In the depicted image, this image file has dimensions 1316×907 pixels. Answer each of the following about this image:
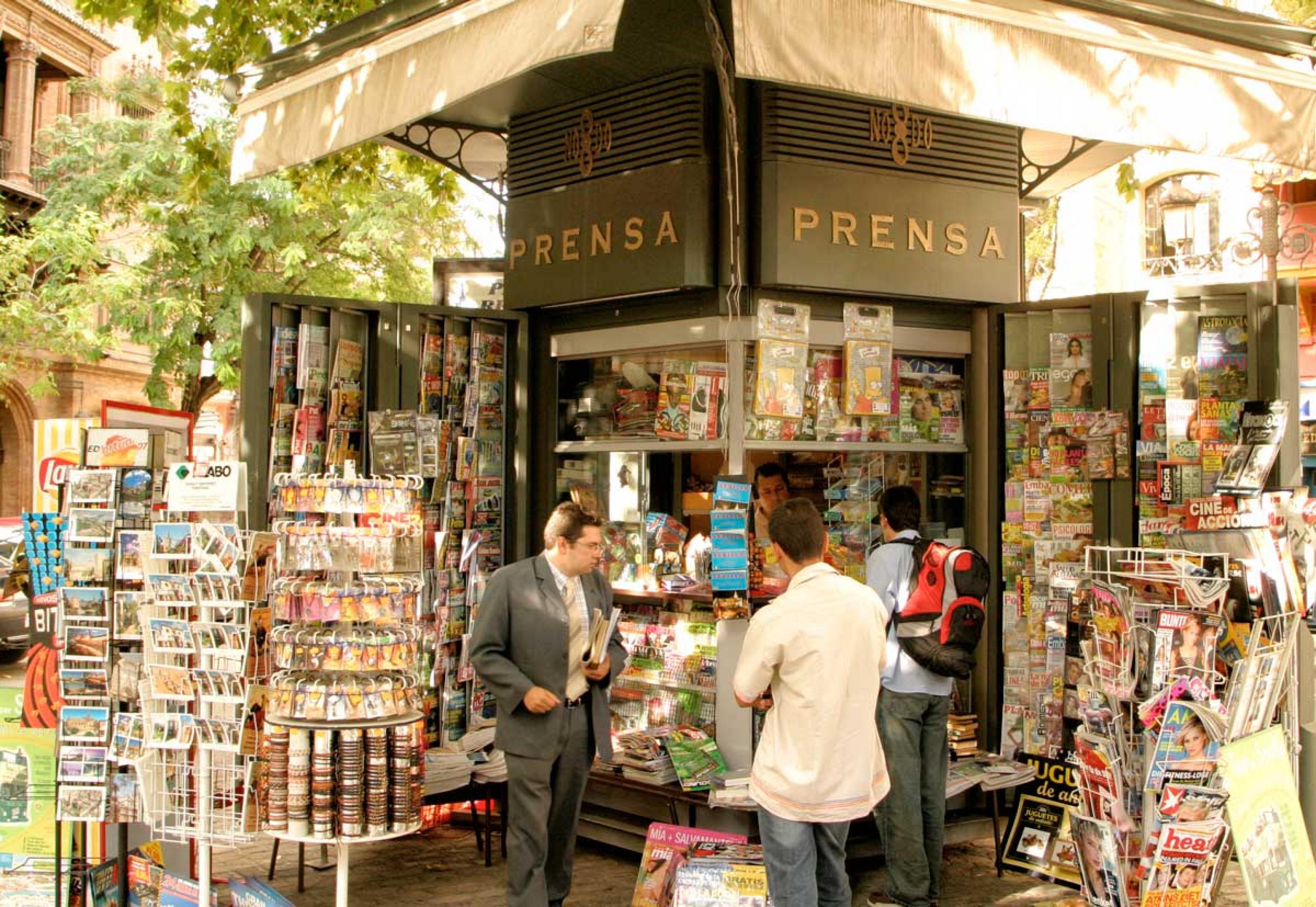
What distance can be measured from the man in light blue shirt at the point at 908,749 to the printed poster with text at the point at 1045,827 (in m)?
0.41

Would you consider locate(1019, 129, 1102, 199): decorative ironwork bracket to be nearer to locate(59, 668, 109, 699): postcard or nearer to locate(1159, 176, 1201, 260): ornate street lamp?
locate(59, 668, 109, 699): postcard

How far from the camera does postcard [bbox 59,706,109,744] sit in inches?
189

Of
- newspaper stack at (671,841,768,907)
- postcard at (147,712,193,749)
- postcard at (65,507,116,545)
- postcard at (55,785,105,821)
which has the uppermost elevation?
postcard at (65,507,116,545)

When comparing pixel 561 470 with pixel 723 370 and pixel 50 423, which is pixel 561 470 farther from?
pixel 50 423

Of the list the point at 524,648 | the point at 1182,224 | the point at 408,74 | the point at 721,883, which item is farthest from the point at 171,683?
the point at 1182,224

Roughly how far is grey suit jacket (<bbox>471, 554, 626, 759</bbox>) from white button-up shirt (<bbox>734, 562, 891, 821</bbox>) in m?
0.99

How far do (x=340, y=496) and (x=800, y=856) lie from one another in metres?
2.06

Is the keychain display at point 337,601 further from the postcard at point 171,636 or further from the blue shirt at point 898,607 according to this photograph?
the blue shirt at point 898,607

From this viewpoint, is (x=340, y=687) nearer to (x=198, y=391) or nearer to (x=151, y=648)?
(x=151, y=648)

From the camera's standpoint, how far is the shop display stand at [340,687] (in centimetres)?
432

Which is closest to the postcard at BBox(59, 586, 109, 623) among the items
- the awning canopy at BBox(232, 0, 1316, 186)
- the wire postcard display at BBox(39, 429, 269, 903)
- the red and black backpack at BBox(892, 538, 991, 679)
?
the wire postcard display at BBox(39, 429, 269, 903)

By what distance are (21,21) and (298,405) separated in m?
22.1

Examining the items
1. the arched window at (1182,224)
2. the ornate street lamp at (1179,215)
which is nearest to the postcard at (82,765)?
the arched window at (1182,224)

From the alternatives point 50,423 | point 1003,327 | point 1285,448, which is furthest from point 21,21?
point 1285,448
